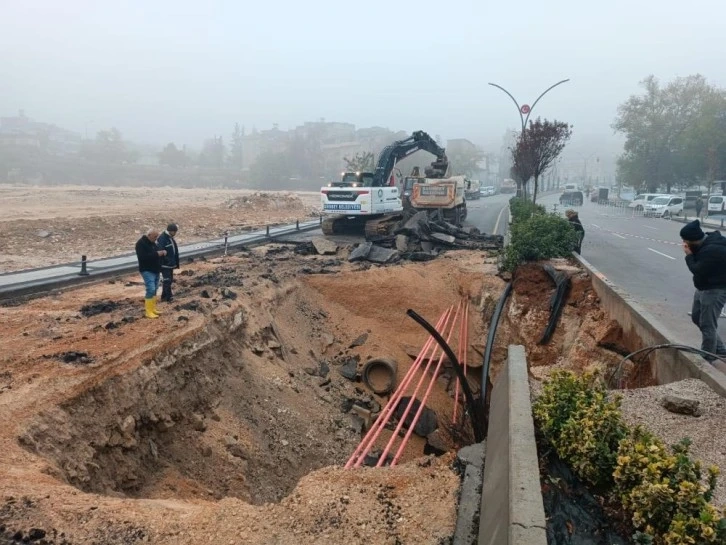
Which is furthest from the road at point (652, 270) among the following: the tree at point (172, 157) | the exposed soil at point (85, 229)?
the tree at point (172, 157)

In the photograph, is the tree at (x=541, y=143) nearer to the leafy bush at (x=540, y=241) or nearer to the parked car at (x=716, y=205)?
the leafy bush at (x=540, y=241)

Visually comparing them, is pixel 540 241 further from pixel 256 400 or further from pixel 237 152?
pixel 237 152

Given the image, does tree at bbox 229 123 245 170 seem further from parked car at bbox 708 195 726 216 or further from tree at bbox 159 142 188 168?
parked car at bbox 708 195 726 216

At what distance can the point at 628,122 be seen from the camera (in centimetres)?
5941

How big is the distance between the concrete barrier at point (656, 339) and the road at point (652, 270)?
280 mm

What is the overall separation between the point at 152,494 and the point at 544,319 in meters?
8.31

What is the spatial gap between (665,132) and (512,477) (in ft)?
207

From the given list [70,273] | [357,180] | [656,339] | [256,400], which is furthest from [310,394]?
[357,180]

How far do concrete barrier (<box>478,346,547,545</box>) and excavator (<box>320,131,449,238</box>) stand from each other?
569 inches

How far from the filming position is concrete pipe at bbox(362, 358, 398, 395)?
10.5 meters

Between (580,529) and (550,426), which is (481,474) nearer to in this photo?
(550,426)

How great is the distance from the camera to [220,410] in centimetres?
759

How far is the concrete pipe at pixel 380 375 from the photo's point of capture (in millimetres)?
10531

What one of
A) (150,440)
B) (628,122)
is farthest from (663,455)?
(628,122)
